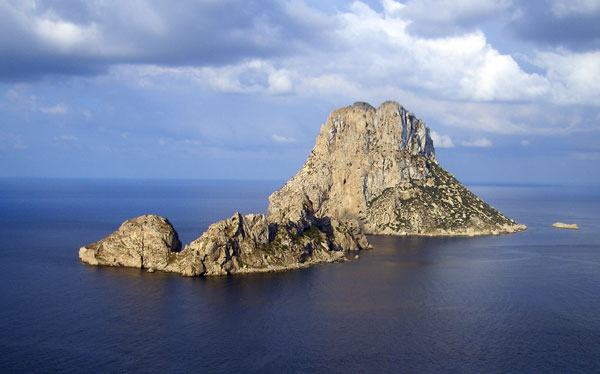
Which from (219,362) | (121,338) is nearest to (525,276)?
(219,362)

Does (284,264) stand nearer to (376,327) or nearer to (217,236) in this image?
(217,236)

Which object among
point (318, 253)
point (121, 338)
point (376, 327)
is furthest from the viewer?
A: point (318, 253)

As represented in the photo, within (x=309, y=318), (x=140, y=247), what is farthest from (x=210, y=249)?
(x=309, y=318)

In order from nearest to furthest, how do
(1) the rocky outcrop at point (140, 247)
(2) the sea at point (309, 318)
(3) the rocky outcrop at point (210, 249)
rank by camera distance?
(2) the sea at point (309, 318), (3) the rocky outcrop at point (210, 249), (1) the rocky outcrop at point (140, 247)

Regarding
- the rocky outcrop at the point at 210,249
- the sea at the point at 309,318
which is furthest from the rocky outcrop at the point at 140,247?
the sea at the point at 309,318

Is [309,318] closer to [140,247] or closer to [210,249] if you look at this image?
[210,249]

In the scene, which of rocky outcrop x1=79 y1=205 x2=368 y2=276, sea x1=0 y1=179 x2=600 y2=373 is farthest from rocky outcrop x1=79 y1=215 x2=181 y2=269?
sea x1=0 y1=179 x2=600 y2=373

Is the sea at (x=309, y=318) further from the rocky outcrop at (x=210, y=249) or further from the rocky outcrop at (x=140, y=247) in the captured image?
the rocky outcrop at (x=210, y=249)

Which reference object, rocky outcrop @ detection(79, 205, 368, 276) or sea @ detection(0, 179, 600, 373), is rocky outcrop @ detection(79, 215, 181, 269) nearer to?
rocky outcrop @ detection(79, 205, 368, 276)

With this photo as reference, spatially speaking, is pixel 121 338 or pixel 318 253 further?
pixel 318 253

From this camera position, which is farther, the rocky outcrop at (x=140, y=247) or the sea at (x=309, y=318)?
the rocky outcrop at (x=140, y=247)
